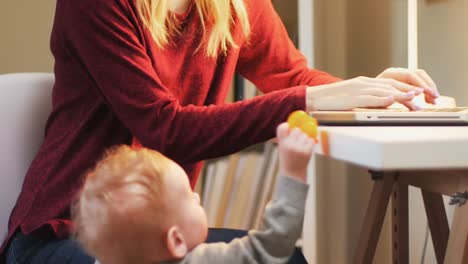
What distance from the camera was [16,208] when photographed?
116cm

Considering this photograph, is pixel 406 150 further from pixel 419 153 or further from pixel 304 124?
pixel 304 124

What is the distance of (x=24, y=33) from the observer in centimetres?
219

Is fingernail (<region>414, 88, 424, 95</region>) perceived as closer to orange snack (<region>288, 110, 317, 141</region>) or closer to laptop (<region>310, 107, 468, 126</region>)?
laptop (<region>310, 107, 468, 126</region>)

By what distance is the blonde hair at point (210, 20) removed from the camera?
3.74ft

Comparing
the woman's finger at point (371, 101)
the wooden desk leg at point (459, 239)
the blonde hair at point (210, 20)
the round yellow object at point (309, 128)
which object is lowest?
the wooden desk leg at point (459, 239)

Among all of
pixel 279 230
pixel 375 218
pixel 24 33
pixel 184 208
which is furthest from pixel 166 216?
pixel 24 33

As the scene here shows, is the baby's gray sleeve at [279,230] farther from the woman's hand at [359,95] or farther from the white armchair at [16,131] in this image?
the white armchair at [16,131]

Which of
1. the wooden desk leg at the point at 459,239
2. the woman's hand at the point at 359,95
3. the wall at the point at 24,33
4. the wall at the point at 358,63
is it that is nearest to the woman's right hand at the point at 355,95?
the woman's hand at the point at 359,95

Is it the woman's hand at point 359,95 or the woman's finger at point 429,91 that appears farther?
the woman's finger at point 429,91

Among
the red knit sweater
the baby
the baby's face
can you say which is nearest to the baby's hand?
the baby

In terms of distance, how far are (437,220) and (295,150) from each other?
0.67 metres

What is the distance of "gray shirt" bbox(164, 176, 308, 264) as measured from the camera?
76 cm

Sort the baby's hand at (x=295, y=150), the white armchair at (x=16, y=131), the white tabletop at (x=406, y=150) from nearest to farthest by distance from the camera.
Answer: the white tabletop at (x=406, y=150) → the baby's hand at (x=295, y=150) → the white armchair at (x=16, y=131)

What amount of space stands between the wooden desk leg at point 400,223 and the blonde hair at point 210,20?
45 cm
